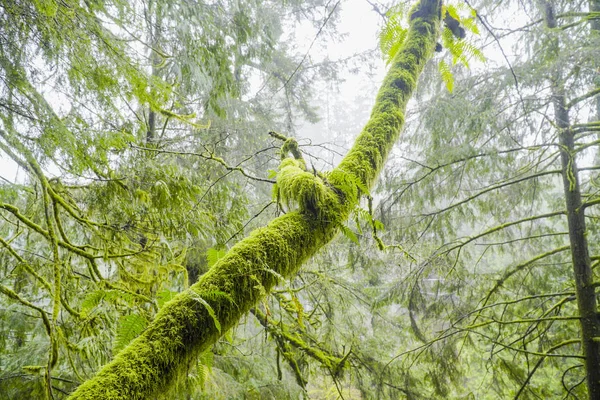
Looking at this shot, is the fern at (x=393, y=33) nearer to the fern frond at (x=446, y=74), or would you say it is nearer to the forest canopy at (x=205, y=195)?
the forest canopy at (x=205, y=195)

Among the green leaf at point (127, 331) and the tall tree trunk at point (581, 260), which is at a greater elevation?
the tall tree trunk at point (581, 260)

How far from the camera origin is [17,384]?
286 centimetres

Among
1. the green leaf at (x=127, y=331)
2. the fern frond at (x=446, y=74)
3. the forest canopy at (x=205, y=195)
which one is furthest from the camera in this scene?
the fern frond at (x=446, y=74)

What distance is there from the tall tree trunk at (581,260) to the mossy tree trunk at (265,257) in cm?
243

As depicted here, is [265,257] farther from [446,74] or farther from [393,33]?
[446,74]

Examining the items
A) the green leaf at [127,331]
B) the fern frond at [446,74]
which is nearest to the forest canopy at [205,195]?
the green leaf at [127,331]

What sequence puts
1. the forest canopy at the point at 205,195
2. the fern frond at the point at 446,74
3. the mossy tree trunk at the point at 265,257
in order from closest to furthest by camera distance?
the mossy tree trunk at the point at 265,257, the forest canopy at the point at 205,195, the fern frond at the point at 446,74

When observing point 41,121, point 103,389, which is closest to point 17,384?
point 41,121

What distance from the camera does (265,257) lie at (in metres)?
1.43

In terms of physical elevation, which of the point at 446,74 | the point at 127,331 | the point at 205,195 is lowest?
the point at 127,331

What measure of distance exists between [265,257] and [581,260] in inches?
168

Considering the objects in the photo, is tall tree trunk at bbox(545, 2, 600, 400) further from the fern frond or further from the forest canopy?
the fern frond

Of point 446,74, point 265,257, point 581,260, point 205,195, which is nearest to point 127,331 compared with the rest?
point 265,257

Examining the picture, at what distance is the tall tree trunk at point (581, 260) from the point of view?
11.5 feet
